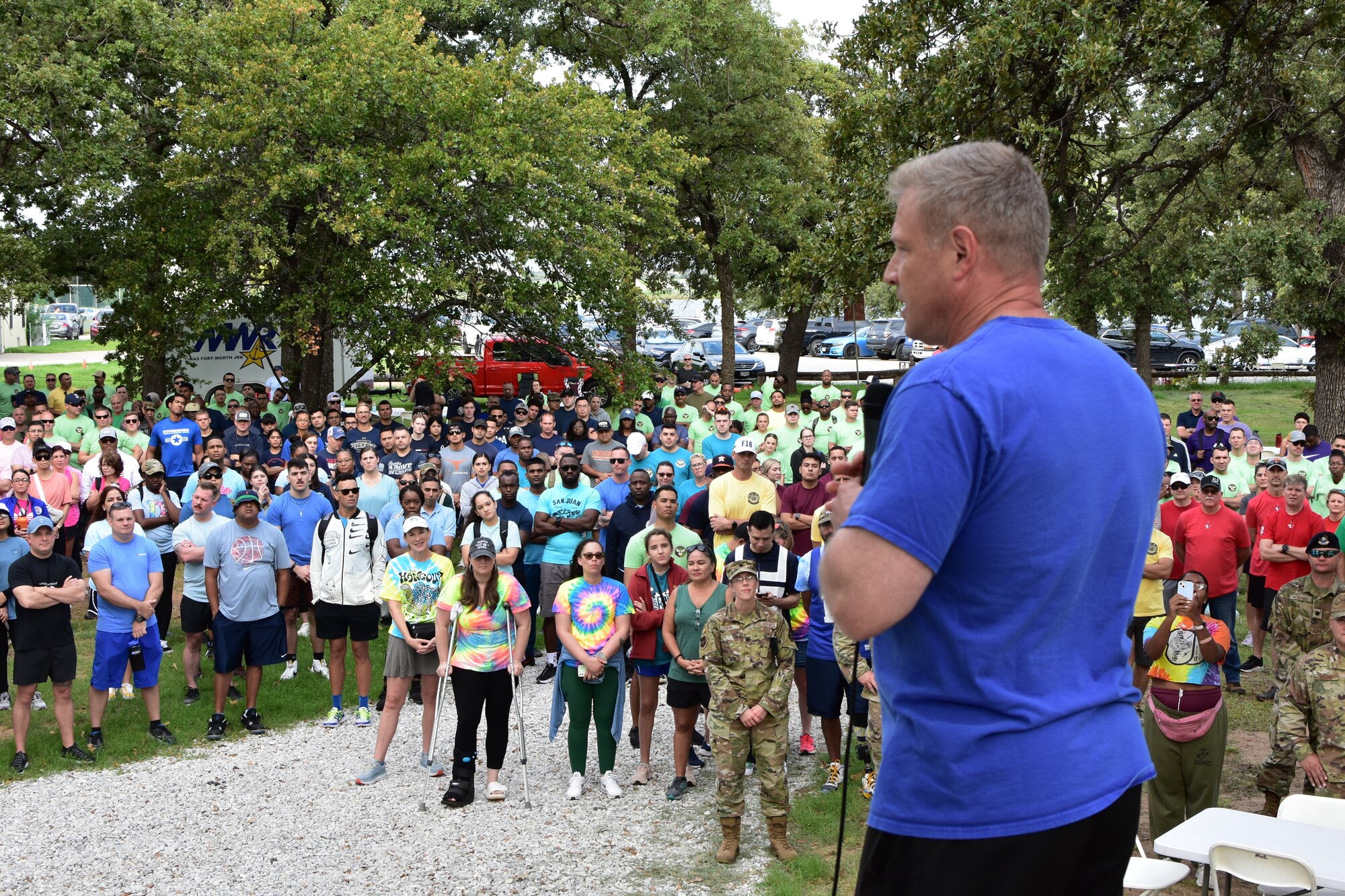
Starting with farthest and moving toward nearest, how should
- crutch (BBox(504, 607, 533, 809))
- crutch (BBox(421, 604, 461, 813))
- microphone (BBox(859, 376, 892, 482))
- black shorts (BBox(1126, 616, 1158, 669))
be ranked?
black shorts (BBox(1126, 616, 1158, 669)), crutch (BBox(421, 604, 461, 813)), crutch (BBox(504, 607, 533, 809)), microphone (BBox(859, 376, 892, 482))

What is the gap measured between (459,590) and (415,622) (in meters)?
0.70

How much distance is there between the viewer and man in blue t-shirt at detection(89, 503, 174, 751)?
974cm

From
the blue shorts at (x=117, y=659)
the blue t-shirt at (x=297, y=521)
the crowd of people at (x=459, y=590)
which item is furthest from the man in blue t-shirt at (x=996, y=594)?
the blue t-shirt at (x=297, y=521)

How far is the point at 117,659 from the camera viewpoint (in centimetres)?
980

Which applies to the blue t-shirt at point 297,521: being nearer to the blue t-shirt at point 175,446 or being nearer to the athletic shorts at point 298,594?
the athletic shorts at point 298,594

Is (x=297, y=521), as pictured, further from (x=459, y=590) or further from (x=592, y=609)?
(x=592, y=609)

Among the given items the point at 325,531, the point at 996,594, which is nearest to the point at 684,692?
the point at 325,531

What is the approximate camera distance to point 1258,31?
37.9ft

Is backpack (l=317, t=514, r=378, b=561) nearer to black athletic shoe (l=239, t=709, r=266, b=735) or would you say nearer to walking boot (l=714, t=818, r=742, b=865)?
black athletic shoe (l=239, t=709, r=266, b=735)

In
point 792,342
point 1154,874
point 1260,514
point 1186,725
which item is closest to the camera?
point 1154,874

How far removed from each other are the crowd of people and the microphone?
16.8ft

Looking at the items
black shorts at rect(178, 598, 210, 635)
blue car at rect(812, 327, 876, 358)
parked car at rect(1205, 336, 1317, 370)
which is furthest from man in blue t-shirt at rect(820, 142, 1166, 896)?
parked car at rect(1205, 336, 1317, 370)

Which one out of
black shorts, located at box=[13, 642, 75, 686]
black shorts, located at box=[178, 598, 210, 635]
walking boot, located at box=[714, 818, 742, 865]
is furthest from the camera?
black shorts, located at box=[178, 598, 210, 635]

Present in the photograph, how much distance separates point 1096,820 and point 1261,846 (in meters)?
4.08
